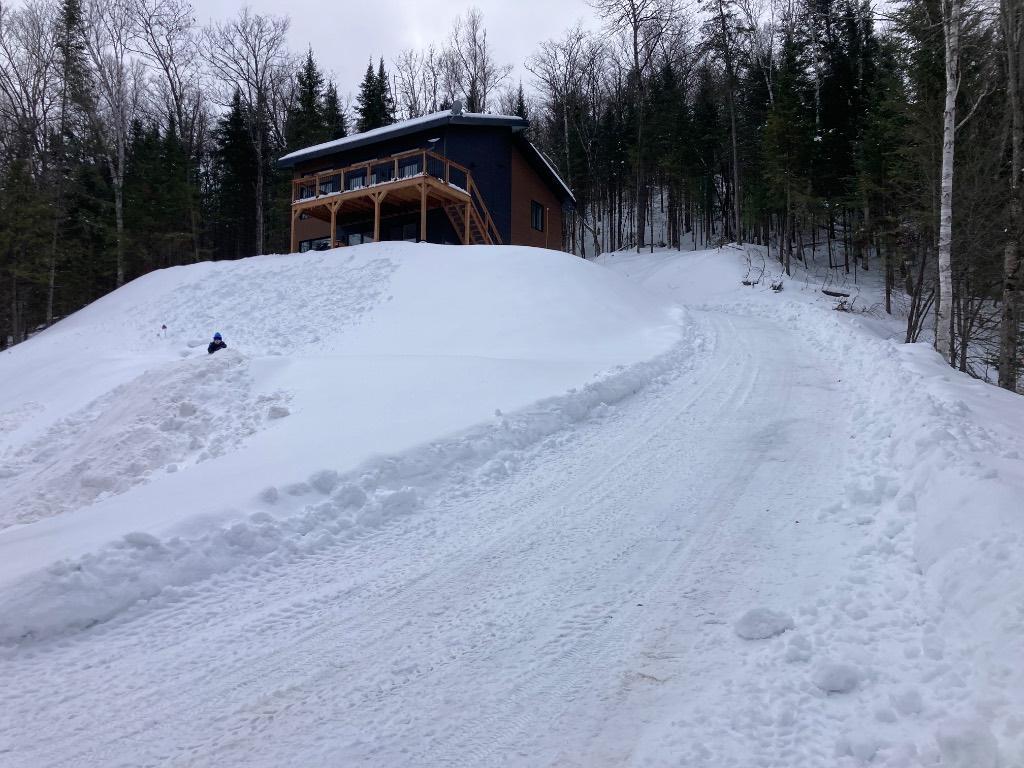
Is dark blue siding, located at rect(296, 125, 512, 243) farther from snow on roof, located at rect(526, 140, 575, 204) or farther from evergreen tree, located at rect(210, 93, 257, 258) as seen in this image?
evergreen tree, located at rect(210, 93, 257, 258)

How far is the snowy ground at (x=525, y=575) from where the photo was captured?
2471 mm

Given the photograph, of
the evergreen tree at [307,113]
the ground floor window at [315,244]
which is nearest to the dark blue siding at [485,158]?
the ground floor window at [315,244]

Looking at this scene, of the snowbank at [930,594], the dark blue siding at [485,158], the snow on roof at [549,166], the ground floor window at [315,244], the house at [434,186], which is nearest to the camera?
the snowbank at [930,594]

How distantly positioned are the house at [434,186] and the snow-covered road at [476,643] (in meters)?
16.8

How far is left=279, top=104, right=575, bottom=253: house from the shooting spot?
68.3 feet

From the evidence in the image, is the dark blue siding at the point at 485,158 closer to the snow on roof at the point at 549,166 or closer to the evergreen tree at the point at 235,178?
the snow on roof at the point at 549,166

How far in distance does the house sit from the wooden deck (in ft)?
0.13

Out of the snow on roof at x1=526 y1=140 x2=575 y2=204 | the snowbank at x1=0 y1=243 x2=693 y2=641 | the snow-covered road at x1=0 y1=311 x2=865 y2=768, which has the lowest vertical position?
the snow-covered road at x1=0 y1=311 x2=865 y2=768

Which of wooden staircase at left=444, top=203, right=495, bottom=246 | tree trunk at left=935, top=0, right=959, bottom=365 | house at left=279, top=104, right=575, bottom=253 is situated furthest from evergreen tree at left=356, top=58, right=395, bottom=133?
tree trunk at left=935, top=0, right=959, bottom=365

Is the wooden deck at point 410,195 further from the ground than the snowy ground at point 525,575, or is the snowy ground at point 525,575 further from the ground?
the wooden deck at point 410,195

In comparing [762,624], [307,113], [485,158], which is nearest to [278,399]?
[762,624]

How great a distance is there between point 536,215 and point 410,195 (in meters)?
7.25

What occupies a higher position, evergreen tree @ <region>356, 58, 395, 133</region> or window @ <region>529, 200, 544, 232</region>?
evergreen tree @ <region>356, 58, 395, 133</region>

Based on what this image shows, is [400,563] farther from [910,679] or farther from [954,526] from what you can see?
[954,526]
